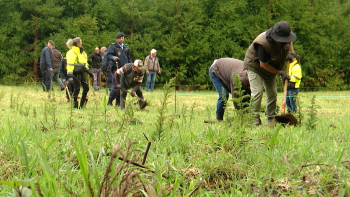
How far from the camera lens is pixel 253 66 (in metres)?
5.98

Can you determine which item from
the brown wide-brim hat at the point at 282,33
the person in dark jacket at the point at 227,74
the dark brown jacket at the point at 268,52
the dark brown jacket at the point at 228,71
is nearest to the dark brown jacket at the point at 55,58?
the person in dark jacket at the point at 227,74

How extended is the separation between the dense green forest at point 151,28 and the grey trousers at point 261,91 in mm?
15333

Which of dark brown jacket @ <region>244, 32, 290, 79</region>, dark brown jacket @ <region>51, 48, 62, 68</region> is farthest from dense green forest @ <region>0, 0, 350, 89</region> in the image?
dark brown jacket @ <region>244, 32, 290, 79</region>

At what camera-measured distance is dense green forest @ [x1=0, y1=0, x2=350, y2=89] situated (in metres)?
21.7

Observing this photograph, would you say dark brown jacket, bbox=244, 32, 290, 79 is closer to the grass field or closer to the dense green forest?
the grass field

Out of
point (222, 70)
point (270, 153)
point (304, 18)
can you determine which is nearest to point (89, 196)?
point (270, 153)

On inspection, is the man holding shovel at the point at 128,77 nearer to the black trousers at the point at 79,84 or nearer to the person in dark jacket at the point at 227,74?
the black trousers at the point at 79,84

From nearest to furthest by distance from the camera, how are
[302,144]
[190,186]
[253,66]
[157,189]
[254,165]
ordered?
[157,189] → [190,186] → [254,165] → [302,144] → [253,66]

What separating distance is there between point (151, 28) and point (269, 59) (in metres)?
18.0

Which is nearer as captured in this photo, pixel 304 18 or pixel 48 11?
pixel 48 11

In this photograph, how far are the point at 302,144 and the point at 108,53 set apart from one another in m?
9.57

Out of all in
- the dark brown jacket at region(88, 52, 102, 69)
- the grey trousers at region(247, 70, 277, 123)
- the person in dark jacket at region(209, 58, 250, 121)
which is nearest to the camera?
the grey trousers at region(247, 70, 277, 123)

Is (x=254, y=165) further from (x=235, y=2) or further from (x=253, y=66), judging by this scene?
(x=235, y=2)

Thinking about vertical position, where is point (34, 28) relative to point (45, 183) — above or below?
above
